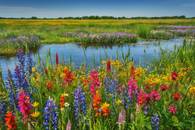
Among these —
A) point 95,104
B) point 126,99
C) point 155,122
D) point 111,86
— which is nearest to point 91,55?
point 111,86

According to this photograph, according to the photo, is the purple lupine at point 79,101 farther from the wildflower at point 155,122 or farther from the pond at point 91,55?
the pond at point 91,55

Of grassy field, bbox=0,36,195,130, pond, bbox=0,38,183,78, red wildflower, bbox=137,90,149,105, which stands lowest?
pond, bbox=0,38,183,78

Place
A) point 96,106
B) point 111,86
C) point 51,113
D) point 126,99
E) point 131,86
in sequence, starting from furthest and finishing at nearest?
1. point 111,86
2. point 126,99
3. point 131,86
4. point 96,106
5. point 51,113

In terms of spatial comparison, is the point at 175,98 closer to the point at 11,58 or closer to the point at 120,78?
the point at 120,78

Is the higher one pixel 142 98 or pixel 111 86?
pixel 142 98

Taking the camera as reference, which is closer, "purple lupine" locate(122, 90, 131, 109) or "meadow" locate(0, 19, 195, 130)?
"meadow" locate(0, 19, 195, 130)

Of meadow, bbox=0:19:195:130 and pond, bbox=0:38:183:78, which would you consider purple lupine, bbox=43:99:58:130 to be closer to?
meadow, bbox=0:19:195:130

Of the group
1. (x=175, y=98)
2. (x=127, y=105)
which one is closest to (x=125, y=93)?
(x=127, y=105)

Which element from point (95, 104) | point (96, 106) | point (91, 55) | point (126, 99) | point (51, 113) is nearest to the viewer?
point (51, 113)

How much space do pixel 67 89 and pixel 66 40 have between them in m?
27.9

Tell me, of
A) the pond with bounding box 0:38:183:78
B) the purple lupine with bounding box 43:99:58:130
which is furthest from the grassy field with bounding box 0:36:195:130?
the pond with bounding box 0:38:183:78

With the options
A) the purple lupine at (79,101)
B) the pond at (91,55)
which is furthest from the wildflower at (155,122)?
the pond at (91,55)

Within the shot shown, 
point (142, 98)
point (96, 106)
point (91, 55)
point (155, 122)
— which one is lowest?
point (91, 55)

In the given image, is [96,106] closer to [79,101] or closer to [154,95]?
[79,101]
